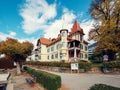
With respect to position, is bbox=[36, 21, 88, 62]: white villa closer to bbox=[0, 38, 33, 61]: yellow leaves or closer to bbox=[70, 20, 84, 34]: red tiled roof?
bbox=[70, 20, 84, 34]: red tiled roof

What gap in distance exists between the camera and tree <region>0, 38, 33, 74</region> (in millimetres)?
30109

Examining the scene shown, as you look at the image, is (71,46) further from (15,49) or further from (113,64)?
(113,64)

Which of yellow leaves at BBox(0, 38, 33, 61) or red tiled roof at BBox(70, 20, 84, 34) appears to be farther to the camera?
red tiled roof at BBox(70, 20, 84, 34)

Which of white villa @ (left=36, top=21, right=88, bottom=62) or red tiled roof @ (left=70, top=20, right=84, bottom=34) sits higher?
red tiled roof @ (left=70, top=20, right=84, bottom=34)

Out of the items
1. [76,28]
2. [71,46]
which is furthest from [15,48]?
[76,28]

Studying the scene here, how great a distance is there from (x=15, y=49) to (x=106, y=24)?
19.6 meters

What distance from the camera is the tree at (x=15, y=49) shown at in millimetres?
30109

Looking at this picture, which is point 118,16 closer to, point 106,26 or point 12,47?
point 106,26

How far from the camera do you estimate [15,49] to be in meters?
30.3

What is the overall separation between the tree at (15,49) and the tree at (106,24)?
14.7 metres

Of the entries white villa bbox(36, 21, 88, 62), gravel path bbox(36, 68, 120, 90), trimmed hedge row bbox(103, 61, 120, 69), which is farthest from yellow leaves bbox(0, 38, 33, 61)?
trimmed hedge row bbox(103, 61, 120, 69)

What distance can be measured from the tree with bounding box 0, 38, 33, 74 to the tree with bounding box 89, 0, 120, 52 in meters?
14.7

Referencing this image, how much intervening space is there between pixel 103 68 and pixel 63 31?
21.9 m

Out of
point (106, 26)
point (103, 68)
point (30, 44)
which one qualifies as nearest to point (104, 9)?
point (106, 26)
